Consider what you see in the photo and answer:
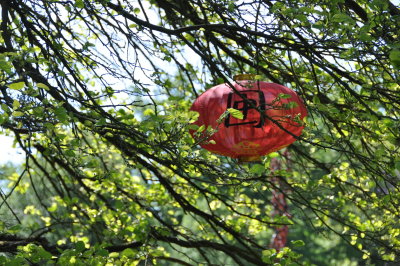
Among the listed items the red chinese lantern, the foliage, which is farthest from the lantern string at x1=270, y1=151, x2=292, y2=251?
the red chinese lantern

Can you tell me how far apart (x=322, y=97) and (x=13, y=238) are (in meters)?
2.11

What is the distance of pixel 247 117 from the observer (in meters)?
2.57

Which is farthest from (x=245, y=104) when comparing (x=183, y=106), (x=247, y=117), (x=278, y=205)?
(x=278, y=205)

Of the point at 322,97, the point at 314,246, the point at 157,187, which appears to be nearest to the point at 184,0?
the point at 322,97

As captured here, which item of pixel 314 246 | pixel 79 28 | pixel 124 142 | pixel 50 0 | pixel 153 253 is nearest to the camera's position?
pixel 50 0

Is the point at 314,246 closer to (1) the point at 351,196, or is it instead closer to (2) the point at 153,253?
(1) the point at 351,196

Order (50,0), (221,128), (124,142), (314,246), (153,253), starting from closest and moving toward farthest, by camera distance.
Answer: (221,128)
(50,0)
(124,142)
(153,253)
(314,246)

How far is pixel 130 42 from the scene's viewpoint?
139 inches

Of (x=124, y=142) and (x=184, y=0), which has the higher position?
(x=184, y=0)

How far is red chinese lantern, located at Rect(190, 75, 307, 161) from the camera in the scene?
2.55 m

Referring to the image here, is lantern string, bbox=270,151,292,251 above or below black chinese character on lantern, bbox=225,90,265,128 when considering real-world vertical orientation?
above

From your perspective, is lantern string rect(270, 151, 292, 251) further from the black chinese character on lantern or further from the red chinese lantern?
the black chinese character on lantern

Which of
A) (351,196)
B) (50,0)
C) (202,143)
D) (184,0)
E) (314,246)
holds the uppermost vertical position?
(314,246)

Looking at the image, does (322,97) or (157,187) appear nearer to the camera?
(322,97)
